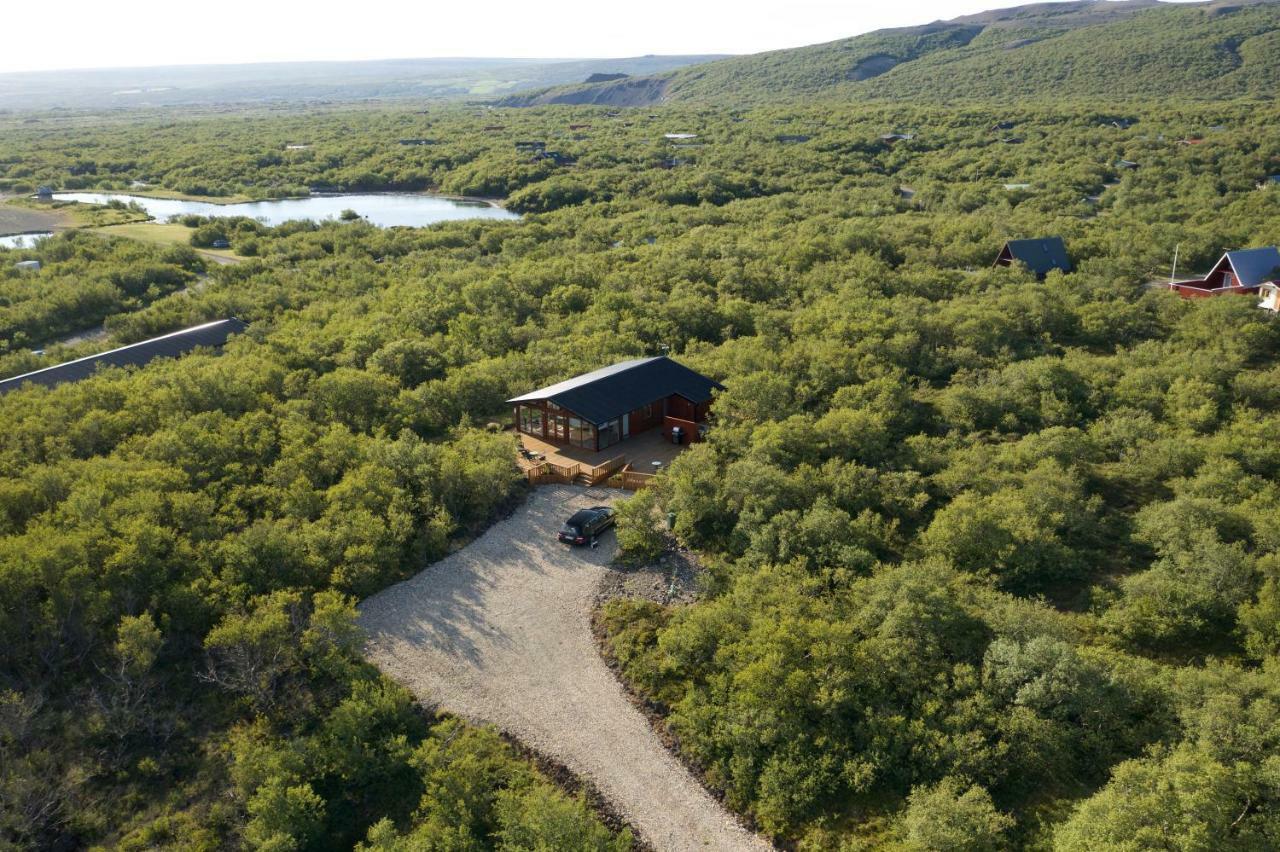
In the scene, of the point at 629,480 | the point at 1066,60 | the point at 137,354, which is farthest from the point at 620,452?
the point at 1066,60

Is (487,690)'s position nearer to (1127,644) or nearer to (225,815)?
(225,815)

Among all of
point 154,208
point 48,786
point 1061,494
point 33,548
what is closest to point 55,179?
point 154,208

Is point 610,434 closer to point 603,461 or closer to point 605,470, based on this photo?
point 603,461

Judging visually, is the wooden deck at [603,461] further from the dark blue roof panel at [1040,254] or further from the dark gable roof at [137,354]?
the dark blue roof panel at [1040,254]

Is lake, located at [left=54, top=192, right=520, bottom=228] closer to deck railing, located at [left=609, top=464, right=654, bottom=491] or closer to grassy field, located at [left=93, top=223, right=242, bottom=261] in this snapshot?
grassy field, located at [left=93, top=223, right=242, bottom=261]

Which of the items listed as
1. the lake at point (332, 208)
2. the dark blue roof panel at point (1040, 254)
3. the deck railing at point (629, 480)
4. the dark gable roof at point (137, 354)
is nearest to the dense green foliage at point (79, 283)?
the dark gable roof at point (137, 354)

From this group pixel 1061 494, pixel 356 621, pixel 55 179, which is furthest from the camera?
pixel 55 179

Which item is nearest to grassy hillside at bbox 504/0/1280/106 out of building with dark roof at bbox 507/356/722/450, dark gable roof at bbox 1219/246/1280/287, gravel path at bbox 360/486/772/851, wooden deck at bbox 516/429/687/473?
dark gable roof at bbox 1219/246/1280/287
